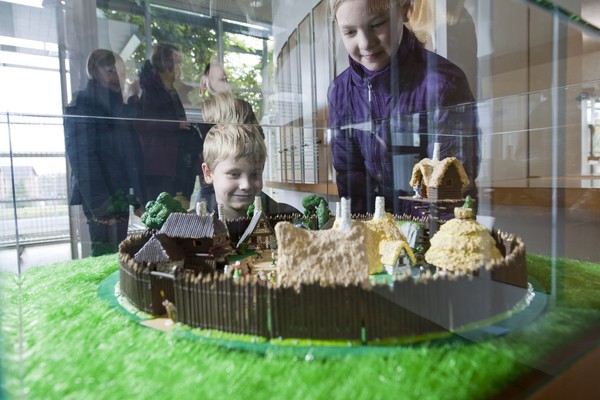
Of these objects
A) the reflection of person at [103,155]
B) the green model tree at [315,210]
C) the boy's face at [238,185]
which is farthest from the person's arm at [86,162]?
the green model tree at [315,210]

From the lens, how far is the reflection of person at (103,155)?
197 inches

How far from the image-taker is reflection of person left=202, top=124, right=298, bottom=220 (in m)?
6.38

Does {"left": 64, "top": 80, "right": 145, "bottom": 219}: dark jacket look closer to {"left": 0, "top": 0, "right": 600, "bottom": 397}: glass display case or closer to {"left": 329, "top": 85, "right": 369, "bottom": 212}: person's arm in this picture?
{"left": 0, "top": 0, "right": 600, "bottom": 397}: glass display case

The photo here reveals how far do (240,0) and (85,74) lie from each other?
2.28 m

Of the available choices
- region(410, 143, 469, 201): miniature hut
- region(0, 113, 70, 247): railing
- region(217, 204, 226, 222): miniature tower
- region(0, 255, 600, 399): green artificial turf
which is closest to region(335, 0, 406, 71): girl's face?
region(410, 143, 469, 201): miniature hut

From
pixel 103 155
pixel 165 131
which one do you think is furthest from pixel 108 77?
pixel 103 155

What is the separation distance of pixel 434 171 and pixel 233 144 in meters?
3.52

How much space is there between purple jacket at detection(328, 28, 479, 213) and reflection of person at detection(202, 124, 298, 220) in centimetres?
142

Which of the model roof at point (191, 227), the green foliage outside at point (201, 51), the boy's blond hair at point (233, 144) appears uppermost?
the green foliage outside at point (201, 51)

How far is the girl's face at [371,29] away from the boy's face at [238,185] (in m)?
2.66

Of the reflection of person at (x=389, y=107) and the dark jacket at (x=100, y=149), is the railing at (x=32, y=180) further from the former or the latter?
the reflection of person at (x=389, y=107)

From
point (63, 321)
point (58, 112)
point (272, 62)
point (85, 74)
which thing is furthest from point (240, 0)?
point (63, 321)

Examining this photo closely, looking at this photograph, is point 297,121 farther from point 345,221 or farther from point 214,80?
point 345,221

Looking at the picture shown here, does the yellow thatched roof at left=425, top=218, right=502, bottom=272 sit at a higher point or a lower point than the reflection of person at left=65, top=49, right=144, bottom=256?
lower
